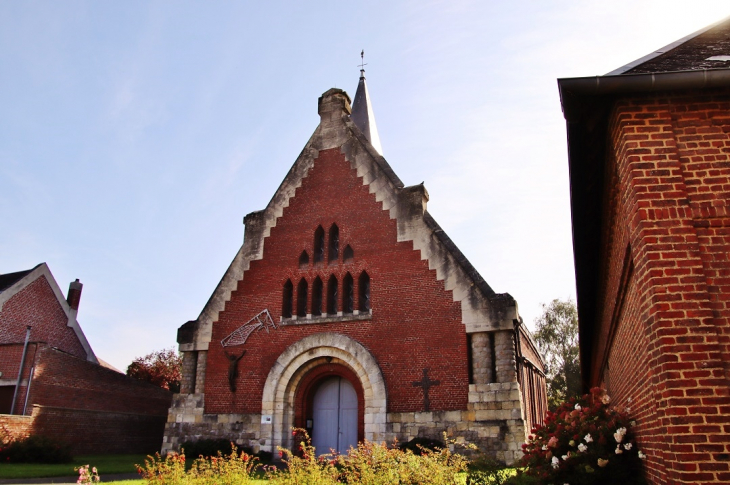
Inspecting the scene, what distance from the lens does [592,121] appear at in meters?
5.90

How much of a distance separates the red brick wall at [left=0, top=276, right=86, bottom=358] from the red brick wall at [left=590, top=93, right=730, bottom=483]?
80.8ft

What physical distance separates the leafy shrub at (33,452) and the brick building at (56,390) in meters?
0.81

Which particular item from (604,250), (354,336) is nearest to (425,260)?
(354,336)

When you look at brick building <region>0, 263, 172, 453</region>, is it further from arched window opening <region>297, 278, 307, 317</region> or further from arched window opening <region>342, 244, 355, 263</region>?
arched window opening <region>342, 244, 355, 263</region>

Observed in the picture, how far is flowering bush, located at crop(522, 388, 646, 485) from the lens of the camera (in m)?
6.81

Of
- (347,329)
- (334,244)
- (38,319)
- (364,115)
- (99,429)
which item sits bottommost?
(99,429)

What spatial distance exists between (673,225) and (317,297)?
13.0 meters

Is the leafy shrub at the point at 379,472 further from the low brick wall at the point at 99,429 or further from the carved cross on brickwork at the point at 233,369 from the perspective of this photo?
the low brick wall at the point at 99,429

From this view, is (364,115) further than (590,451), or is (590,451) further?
(364,115)

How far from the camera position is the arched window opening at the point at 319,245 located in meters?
17.6

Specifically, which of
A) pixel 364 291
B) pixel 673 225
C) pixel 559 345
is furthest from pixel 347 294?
pixel 559 345

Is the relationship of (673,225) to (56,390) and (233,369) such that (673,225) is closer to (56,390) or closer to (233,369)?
(233,369)

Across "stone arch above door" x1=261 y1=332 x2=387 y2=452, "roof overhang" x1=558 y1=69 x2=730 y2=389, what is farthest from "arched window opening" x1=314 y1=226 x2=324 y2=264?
"roof overhang" x1=558 y1=69 x2=730 y2=389

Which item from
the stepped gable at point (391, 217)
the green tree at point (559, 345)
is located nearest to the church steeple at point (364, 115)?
the stepped gable at point (391, 217)
